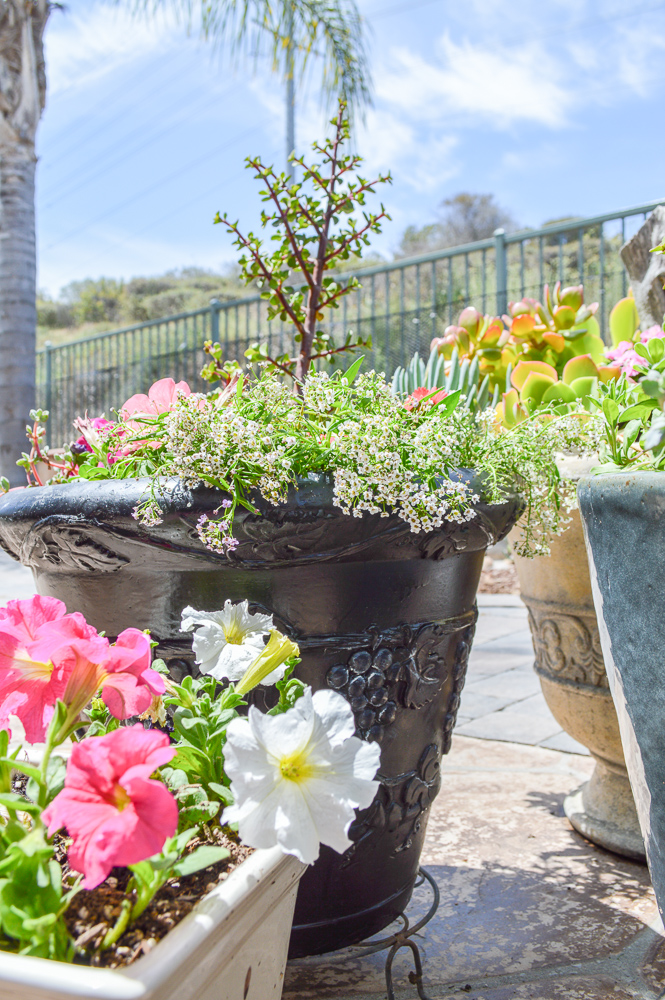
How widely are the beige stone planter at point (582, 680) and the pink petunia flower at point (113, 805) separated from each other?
1090 mm

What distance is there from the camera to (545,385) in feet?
5.22

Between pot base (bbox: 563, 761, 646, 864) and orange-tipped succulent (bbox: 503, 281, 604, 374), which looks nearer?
pot base (bbox: 563, 761, 646, 864)

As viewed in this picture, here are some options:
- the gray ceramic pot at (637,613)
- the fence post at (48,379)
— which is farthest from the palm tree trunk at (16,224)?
the gray ceramic pot at (637,613)

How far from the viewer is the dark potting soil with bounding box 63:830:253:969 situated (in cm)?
51

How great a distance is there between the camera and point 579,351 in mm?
1908

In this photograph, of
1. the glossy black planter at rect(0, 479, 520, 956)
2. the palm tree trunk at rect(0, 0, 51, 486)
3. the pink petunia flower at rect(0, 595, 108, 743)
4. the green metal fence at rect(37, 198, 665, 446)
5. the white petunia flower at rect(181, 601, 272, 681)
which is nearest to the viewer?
the pink petunia flower at rect(0, 595, 108, 743)

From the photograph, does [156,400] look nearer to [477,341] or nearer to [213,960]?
[213,960]

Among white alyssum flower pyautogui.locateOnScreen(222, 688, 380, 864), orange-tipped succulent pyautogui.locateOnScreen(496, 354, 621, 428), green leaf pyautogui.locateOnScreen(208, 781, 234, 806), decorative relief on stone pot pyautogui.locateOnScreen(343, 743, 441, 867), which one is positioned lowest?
decorative relief on stone pot pyautogui.locateOnScreen(343, 743, 441, 867)

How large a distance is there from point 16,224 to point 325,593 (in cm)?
633

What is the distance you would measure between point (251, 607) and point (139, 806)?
1.56ft

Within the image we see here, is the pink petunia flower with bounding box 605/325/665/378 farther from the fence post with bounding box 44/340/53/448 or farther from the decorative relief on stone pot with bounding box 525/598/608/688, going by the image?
the fence post with bounding box 44/340/53/448

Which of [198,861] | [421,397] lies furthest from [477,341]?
[198,861]

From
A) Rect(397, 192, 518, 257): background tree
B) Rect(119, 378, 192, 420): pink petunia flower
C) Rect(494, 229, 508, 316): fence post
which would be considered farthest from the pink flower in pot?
Rect(397, 192, 518, 257): background tree

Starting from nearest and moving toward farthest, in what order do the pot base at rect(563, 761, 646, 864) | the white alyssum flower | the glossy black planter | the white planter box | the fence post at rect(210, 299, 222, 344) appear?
the white planter box < the white alyssum flower < the glossy black planter < the pot base at rect(563, 761, 646, 864) < the fence post at rect(210, 299, 222, 344)
